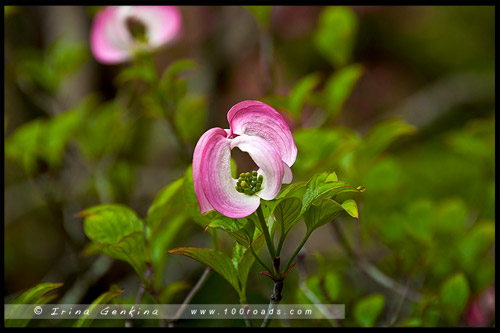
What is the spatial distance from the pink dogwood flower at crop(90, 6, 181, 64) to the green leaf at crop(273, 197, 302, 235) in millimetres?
382

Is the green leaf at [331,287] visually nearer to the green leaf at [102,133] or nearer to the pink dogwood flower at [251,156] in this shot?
the pink dogwood flower at [251,156]

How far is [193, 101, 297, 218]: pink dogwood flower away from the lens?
31 cm

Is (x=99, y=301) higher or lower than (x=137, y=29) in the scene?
lower

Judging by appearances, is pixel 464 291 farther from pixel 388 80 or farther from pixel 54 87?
pixel 388 80

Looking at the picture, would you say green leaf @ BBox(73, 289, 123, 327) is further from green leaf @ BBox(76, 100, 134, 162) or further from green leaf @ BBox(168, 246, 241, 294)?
green leaf @ BBox(76, 100, 134, 162)

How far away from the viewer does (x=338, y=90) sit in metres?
0.67

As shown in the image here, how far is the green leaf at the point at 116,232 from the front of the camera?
408mm

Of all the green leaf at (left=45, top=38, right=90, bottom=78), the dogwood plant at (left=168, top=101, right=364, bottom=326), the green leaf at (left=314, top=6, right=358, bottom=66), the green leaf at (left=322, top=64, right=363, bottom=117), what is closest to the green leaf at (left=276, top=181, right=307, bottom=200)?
the dogwood plant at (left=168, top=101, right=364, bottom=326)

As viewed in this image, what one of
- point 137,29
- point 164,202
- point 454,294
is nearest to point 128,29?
point 137,29

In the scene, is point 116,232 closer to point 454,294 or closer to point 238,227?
point 238,227

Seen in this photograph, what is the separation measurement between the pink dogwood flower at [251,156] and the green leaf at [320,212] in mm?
29

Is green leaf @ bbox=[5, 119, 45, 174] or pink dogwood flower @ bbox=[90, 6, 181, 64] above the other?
pink dogwood flower @ bbox=[90, 6, 181, 64]

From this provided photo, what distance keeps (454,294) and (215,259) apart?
32cm

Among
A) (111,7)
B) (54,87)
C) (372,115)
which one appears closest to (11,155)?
(54,87)
